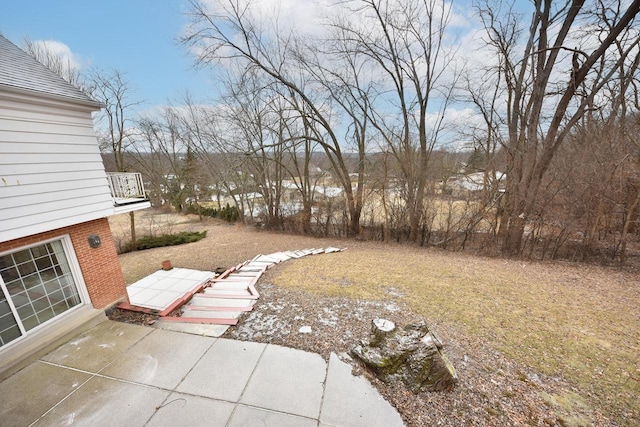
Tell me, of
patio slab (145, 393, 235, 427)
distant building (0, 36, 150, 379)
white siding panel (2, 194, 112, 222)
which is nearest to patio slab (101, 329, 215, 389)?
patio slab (145, 393, 235, 427)

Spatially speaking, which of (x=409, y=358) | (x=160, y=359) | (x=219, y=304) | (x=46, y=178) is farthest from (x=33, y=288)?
(x=409, y=358)

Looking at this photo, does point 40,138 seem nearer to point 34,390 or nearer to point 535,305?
point 34,390

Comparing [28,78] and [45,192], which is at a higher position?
[28,78]

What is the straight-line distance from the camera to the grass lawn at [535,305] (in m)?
2.81

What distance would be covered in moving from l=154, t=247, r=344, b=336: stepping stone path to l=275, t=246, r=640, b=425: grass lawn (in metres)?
0.85

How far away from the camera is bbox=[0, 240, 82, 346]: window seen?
3.11 meters

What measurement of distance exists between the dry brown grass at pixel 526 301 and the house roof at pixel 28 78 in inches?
188

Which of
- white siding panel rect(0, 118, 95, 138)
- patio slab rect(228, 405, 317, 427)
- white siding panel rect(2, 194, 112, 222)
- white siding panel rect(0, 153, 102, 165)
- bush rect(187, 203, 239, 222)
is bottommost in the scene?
bush rect(187, 203, 239, 222)

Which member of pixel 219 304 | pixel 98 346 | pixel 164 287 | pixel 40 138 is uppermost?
pixel 40 138

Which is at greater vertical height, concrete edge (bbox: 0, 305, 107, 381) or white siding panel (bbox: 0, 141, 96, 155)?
white siding panel (bbox: 0, 141, 96, 155)

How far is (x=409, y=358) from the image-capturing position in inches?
103

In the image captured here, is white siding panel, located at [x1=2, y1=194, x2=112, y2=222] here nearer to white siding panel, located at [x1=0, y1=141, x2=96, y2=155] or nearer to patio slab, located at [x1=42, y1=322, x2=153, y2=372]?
white siding panel, located at [x1=0, y1=141, x2=96, y2=155]

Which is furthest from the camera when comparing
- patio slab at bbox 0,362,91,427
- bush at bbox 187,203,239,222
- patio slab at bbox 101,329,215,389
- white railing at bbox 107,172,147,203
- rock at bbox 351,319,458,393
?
bush at bbox 187,203,239,222

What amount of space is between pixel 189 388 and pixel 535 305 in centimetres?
592
